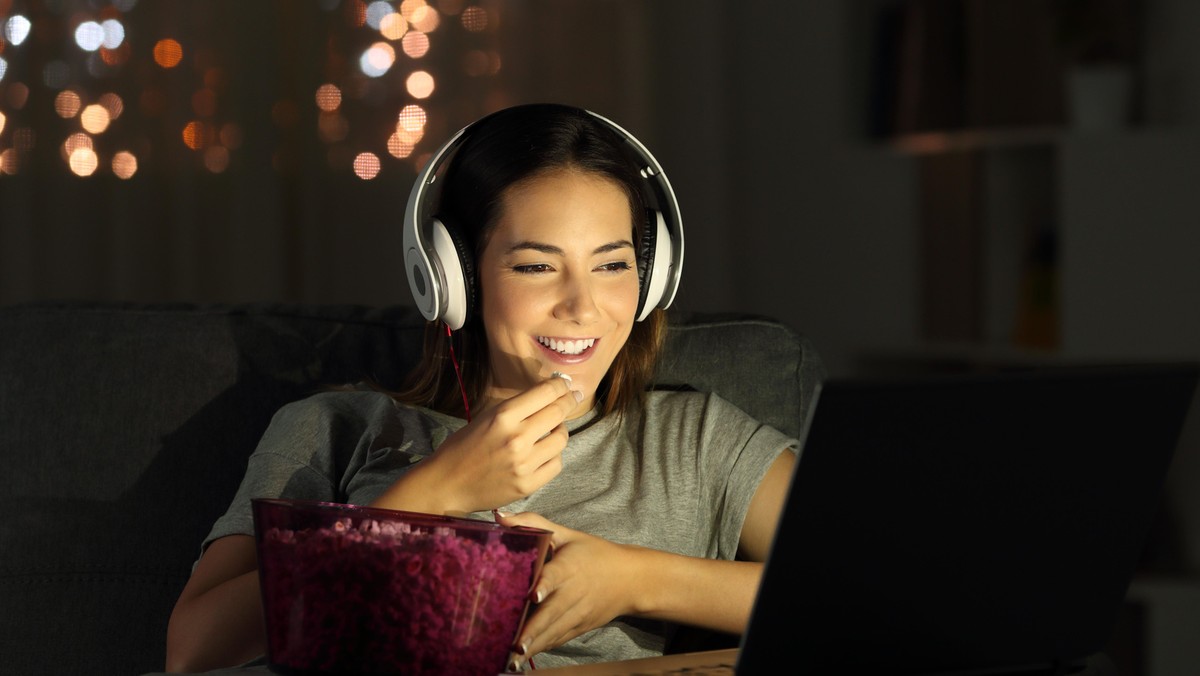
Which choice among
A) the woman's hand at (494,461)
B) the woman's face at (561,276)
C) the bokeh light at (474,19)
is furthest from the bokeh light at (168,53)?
the woman's hand at (494,461)

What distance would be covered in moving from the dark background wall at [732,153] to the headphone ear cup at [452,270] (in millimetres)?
1599

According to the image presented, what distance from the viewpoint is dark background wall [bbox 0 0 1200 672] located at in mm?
2623

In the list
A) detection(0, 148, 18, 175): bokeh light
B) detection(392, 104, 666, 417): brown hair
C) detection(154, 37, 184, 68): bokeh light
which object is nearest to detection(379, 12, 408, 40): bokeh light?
detection(154, 37, 184, 68): bokeh light

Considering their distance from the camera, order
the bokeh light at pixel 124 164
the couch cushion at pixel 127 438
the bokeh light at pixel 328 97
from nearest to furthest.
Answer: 1. the couch cushion at pixel 127 438
2. the bokeh light at pixel 124 164
3. the bokeh light at pixel 328 97

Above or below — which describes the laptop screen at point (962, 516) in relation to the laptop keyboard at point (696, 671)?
above

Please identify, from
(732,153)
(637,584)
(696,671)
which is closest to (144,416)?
(637,584)

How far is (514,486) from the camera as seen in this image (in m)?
1.00

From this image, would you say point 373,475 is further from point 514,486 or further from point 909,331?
point 909,331

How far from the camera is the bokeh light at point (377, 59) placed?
330cm

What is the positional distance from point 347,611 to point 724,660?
285 mm

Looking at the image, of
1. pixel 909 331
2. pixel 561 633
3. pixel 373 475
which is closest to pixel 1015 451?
pixel 561 633

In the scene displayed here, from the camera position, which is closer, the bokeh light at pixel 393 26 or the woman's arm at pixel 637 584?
the woman's arm at pixel 637 584

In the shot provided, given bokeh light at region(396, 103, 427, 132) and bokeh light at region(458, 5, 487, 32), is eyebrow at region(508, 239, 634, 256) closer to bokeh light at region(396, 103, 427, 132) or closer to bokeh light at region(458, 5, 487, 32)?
bokeh light at region(396, 103, 427, 132)

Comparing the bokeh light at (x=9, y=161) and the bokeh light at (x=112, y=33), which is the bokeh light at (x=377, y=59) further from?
the bokeh light at (x=9, y=161)
